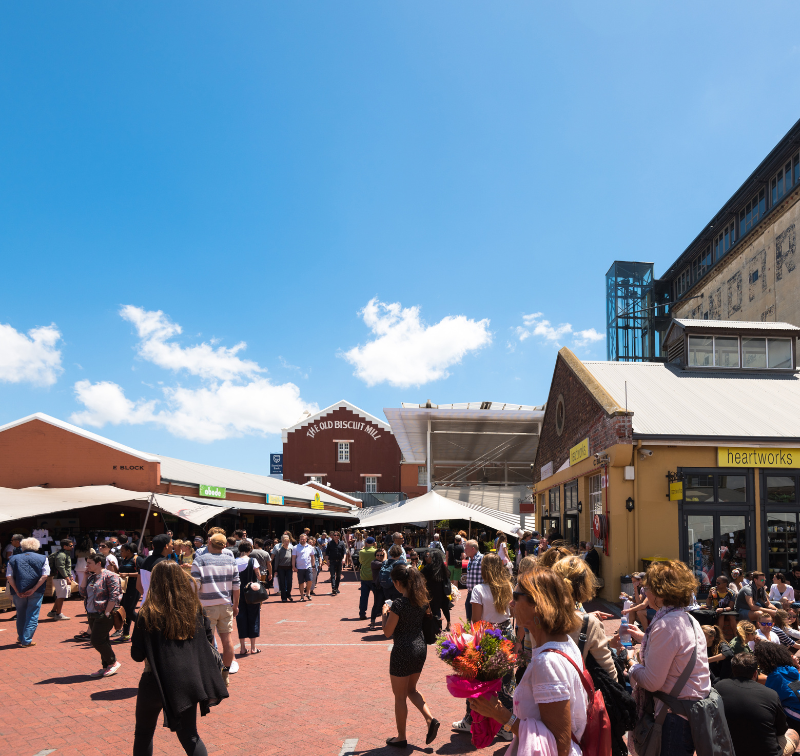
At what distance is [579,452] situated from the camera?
17.9 metres

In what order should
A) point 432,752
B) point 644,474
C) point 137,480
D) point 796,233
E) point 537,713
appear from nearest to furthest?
point 537,713, point 432,752, point 644,474, point 137,480, point 796,233

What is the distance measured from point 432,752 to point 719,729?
280 centimetres

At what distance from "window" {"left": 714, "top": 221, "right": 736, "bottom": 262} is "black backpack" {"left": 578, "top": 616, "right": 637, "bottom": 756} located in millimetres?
42937

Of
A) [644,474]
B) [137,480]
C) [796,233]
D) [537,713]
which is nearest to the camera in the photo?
[537,713]

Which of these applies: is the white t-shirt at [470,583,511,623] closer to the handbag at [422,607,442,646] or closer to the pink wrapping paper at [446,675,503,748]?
the handbag at [422,607,442,646]

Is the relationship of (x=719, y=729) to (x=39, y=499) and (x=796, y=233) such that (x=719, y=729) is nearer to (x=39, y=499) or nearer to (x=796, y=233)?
(x=39, y=499)

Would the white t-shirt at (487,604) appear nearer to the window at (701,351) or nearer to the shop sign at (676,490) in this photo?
the shop sign at (676,490)

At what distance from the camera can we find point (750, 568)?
47.4 ft

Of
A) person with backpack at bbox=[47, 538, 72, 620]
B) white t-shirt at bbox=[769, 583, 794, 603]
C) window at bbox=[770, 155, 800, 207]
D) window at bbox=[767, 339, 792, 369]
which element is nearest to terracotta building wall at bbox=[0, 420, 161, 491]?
person with backpack at bbox=[47, 538, 72, 620]

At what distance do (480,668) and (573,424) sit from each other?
16.2m

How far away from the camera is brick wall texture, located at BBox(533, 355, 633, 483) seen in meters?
14.6

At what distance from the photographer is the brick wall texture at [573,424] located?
14.6 meters

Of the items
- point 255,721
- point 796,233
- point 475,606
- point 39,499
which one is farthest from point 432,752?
point 796,233

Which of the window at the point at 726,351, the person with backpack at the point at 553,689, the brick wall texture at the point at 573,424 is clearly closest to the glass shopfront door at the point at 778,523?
the brick wall texture at the point at 573,424
